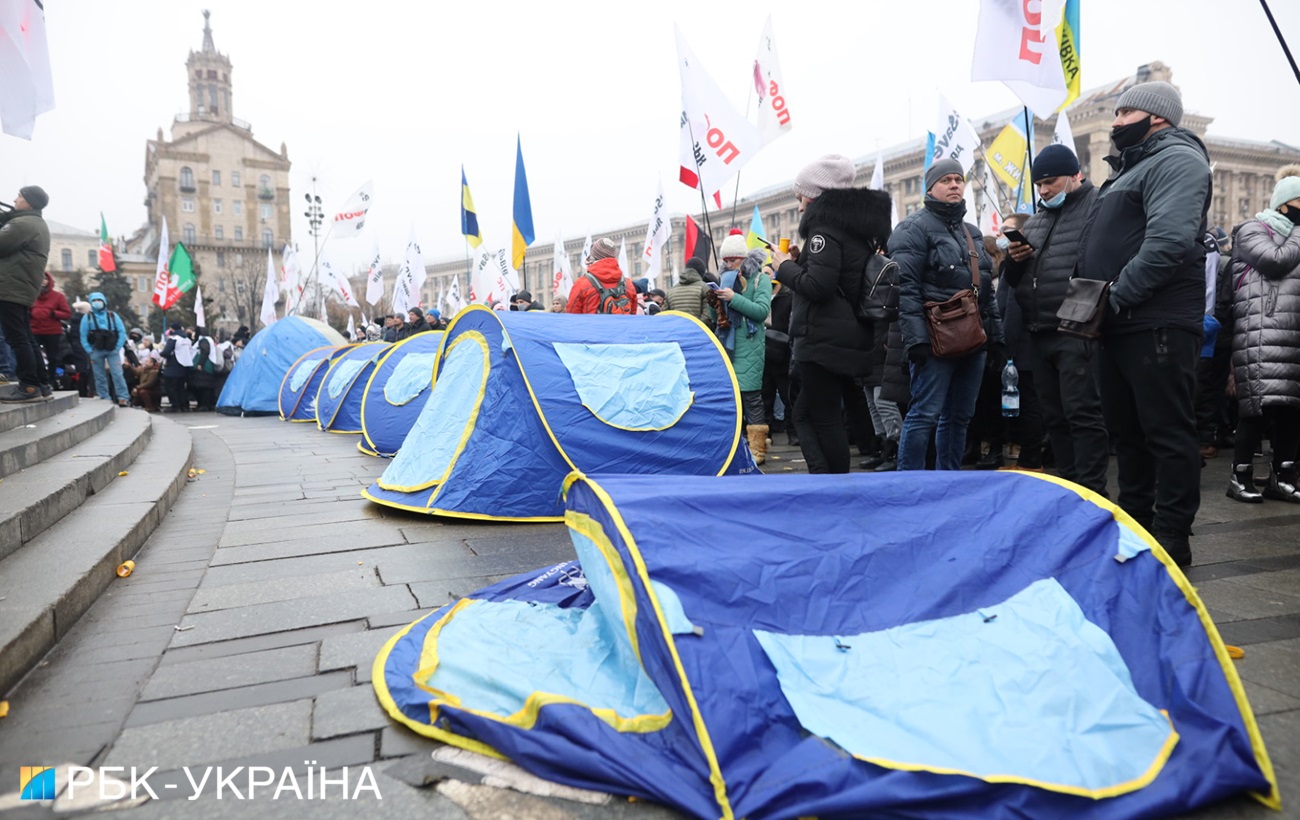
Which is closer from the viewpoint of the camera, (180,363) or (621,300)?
(621,300)

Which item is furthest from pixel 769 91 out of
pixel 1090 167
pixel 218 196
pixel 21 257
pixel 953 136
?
pixel 218 196

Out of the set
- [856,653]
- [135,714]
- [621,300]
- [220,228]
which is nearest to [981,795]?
[856,653]

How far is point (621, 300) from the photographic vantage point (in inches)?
272

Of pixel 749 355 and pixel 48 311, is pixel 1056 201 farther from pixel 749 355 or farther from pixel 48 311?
pixel 48 311

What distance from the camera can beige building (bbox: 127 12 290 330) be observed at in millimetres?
81938

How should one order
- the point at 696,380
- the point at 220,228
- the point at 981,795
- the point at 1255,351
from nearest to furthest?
the point at 981,795 → the point at 1255,351 → the point at 696,380 → the point at 220,228

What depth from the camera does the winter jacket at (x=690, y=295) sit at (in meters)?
7.50

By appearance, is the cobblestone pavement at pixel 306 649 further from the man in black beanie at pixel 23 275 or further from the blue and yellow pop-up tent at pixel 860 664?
the man in black beanie at pixel 23 275

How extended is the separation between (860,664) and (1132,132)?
113 inches

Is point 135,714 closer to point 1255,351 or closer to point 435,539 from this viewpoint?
point 435,539

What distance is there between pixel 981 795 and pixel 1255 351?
4.66 m

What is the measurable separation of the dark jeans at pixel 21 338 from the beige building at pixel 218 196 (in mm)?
77377

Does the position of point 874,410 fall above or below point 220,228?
below

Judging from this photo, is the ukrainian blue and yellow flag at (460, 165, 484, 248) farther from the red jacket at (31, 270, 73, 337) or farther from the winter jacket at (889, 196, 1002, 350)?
the winter jacket at (889, 196, 1002, 350)
